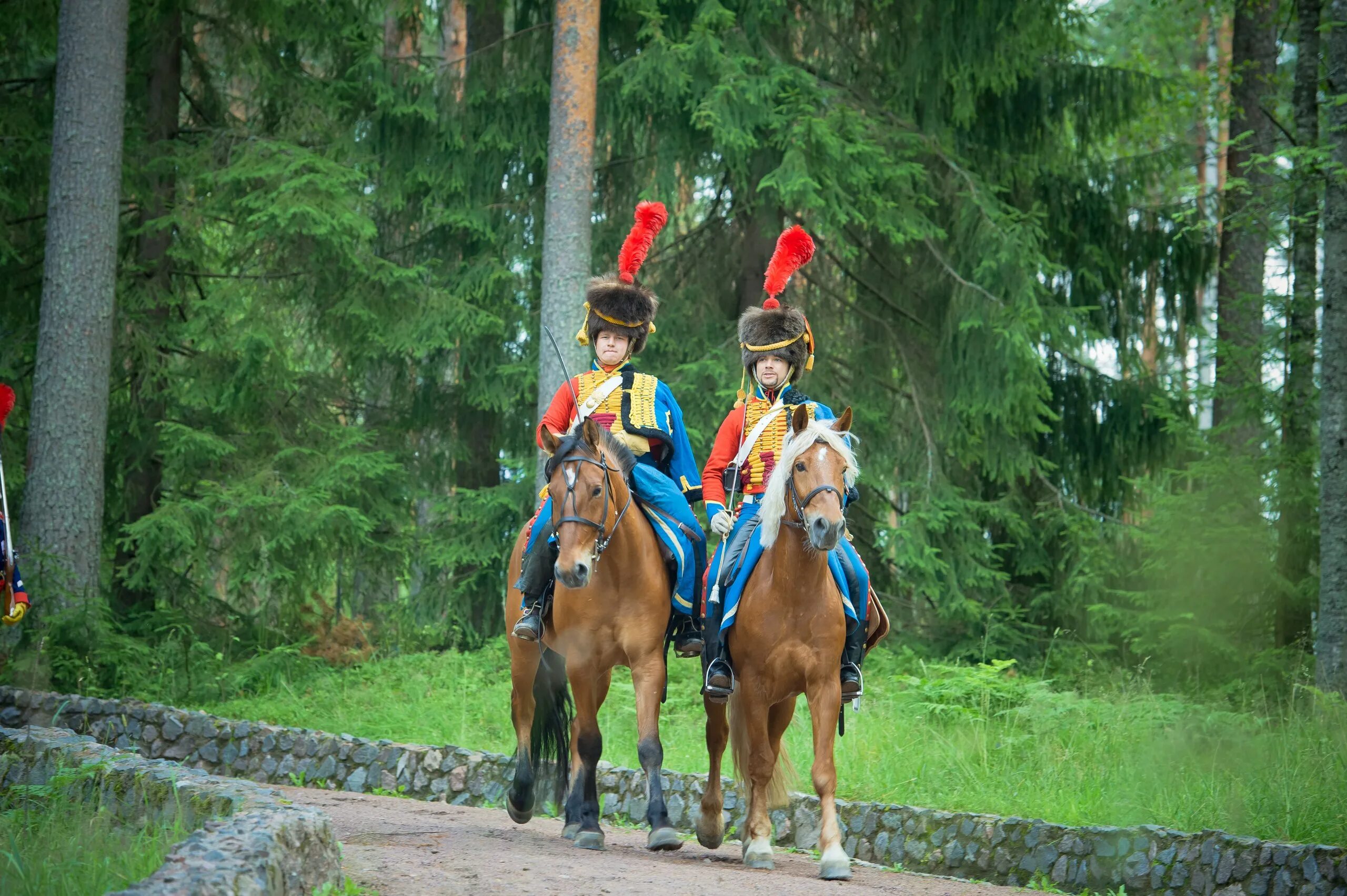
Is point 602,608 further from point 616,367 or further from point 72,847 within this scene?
point 72,847

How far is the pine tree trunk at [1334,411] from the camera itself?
9.81 metres

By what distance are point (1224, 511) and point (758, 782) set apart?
624 cm

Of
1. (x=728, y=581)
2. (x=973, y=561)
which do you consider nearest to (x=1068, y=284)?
(x=973, y=561)

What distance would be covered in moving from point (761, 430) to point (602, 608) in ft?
5.03

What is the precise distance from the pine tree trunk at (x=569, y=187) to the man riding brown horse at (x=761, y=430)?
4.94 m

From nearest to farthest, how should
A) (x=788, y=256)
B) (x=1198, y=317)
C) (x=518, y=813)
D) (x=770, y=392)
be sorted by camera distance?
(x=518, y=813), (x=770, y=392), (x=788, y=256), (x=1198, y=317)

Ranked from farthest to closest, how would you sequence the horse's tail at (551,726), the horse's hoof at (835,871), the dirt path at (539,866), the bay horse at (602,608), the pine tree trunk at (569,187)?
the pine tree trunk at (569,187) → the horse's tail at (551,726) → the bay horse at (602,608) → the horse's hoof at (835,871) → the dirt path at (539,866)

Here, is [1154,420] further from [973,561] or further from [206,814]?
[206,814]

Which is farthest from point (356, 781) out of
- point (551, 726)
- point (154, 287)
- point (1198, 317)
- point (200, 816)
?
point (1198, 317)

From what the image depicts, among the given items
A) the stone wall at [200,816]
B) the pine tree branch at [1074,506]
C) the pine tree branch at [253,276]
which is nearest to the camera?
the stone wall at [200,816]

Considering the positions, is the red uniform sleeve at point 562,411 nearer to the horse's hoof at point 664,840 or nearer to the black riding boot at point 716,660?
the black riding boot at point 716,660

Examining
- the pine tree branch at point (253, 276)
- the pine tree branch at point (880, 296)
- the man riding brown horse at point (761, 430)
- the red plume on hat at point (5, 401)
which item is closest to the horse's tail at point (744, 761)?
the man riding brown horse at point (761, 430)

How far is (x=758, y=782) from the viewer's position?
7359mm

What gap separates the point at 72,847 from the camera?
215 inches
